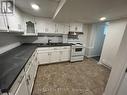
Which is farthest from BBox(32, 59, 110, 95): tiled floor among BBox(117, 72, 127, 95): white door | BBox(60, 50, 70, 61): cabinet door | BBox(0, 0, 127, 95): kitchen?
BBox(60, 50, 70, 61): cabinet door

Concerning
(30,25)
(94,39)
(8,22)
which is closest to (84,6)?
(8,22)

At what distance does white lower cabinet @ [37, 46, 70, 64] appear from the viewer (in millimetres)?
3076

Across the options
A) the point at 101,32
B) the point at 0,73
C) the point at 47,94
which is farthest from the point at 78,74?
the point at 101,32

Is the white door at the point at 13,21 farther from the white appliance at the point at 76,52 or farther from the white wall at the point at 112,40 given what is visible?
the white wall at the point at 112,40

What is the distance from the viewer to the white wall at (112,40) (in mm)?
2713

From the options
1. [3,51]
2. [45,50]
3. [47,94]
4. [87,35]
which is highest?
[87,35]

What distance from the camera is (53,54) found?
3307 mm

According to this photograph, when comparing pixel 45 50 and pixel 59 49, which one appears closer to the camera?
pixel 45 50

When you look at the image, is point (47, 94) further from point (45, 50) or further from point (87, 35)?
point (87, 35)

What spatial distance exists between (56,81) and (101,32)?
13.4ft

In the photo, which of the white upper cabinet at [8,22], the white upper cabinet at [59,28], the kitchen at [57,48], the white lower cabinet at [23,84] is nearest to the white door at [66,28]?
the kitchen at [57,48]

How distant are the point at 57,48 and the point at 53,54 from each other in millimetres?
344

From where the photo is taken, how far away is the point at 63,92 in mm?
1847

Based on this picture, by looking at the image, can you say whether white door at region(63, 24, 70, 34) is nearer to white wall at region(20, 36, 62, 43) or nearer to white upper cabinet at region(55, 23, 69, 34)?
white upper cabinet at region(55, 23, 69, 34)
